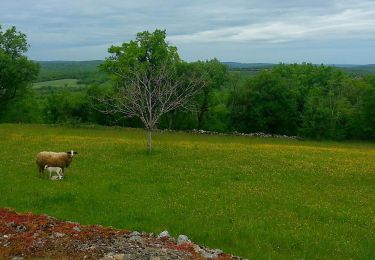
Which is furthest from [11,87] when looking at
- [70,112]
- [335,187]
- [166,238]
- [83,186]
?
[166,238]

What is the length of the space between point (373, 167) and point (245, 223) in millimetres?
21222

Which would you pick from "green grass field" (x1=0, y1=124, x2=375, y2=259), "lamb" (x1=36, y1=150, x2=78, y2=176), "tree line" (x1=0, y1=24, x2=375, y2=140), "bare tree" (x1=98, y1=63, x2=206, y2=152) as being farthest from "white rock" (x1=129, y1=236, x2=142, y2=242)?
"tree line" (x1=0, y1=24, x2=375, y2=140)

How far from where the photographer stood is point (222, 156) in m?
39.3

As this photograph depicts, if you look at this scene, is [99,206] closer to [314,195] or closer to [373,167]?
[314,195]

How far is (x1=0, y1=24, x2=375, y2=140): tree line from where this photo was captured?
76.5m

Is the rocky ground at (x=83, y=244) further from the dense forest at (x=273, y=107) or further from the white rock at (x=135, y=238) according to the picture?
the dense forest at (x=273, y=107)

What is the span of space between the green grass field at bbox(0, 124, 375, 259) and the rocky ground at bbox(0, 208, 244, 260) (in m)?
2.42

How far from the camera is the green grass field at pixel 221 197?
17.4 metres

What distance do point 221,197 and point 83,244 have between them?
34.3ft

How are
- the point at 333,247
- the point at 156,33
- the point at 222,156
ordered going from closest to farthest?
the point at 333,247
the point at 222,156
the point at 156,33

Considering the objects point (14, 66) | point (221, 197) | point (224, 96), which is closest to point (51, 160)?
point (221, 197)

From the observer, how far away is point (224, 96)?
10006 cm

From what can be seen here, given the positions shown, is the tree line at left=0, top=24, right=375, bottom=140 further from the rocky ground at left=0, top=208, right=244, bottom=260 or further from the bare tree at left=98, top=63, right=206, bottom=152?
the rocky ground at left=0, top=208, right=244, bottom=260

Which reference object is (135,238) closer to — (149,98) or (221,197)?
(221,197)
